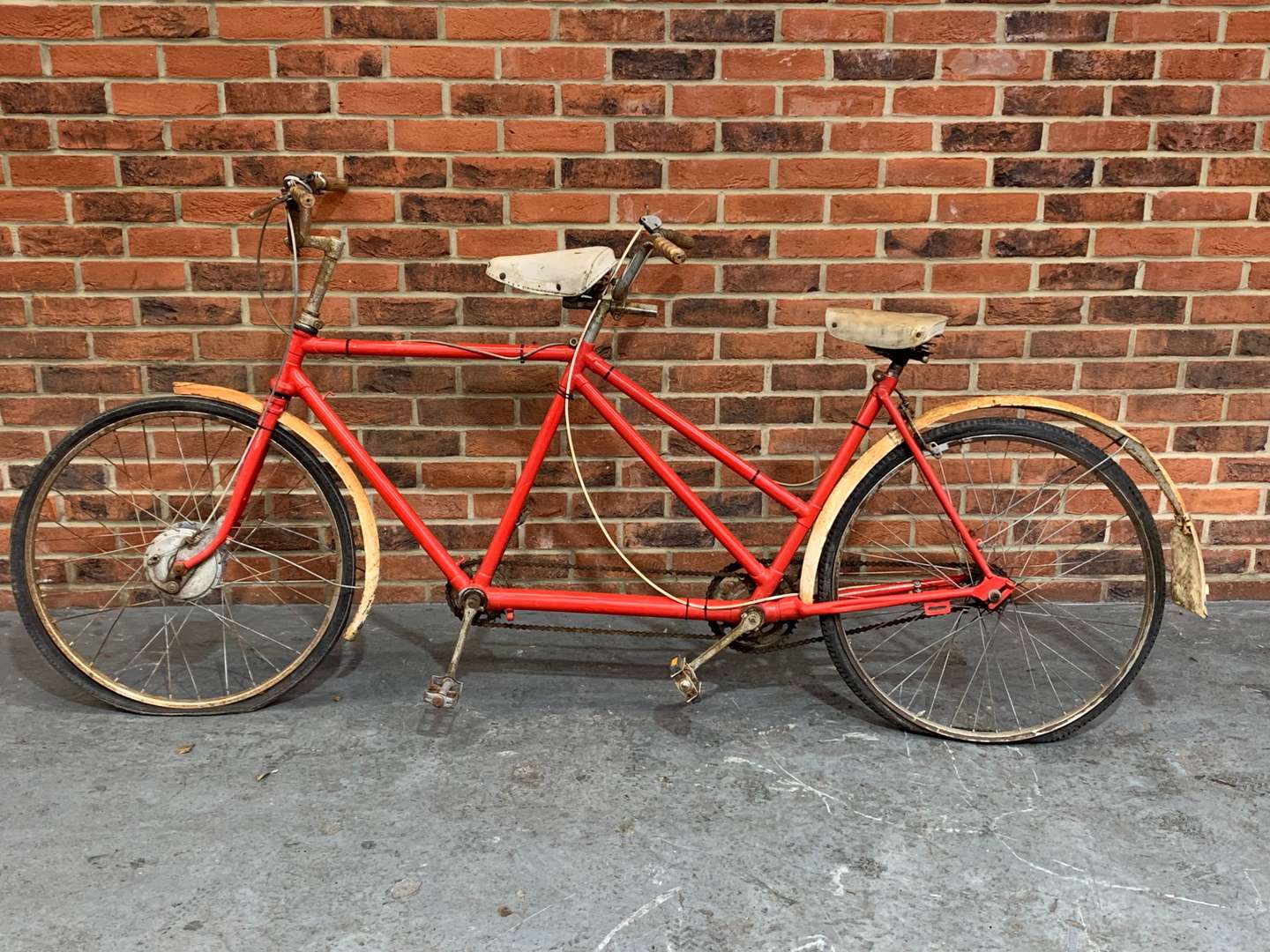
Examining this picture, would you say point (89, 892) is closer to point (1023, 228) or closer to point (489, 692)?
point (489, 692)

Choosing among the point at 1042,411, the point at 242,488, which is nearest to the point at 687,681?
the point at 1042,411

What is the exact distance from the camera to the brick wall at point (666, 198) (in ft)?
8.26

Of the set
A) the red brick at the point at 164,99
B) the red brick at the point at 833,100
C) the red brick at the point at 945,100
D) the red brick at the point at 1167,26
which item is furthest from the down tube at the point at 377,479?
the red brick at the point at 1167,26

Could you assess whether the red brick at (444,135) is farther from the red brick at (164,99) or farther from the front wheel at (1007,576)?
the front wheel at (1007,576)

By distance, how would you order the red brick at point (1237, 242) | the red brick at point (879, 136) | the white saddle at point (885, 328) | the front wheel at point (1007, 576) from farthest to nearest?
the red brick at point (1237, 242) → the red brick at point (879, 136) → the front wheel at point (1007, 576) → the white saddle at point (885, 328)

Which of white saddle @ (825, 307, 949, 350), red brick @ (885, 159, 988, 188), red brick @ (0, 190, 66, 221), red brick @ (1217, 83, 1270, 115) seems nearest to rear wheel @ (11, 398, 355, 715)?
red brick @ (0, 190, 66, 221)

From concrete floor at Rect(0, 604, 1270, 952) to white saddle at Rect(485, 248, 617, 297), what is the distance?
3.23 ft

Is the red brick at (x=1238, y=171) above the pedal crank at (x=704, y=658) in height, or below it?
above

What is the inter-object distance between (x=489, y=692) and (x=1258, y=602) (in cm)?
226

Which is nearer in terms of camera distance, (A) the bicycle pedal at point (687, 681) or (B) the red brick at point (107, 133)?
(A) the bicycle pedal at point (687, 681)

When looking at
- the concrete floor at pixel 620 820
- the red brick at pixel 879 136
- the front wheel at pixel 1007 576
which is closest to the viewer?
the concrete floor at pixel 620 820

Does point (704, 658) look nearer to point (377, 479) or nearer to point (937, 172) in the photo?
point (377, 479)

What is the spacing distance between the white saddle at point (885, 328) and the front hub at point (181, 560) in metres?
1.54

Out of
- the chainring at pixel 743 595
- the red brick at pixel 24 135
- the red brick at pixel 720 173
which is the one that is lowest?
the chainring at pixel 743 595
